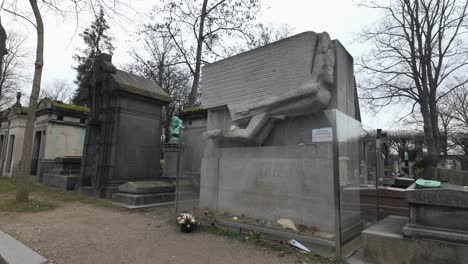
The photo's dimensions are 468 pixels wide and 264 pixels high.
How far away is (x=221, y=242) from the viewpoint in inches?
195

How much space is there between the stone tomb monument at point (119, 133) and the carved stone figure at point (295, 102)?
4881 millimetres

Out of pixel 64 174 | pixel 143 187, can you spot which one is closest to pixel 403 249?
pixel 143 187

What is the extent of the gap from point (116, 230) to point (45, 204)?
3.83 meters

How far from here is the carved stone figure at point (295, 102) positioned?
16.5 feet

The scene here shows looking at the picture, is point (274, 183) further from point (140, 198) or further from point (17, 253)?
point (140, 198)

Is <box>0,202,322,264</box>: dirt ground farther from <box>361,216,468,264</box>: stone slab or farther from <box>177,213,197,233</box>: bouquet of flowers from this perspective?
<box>361,216,468,264</box>: stone slab

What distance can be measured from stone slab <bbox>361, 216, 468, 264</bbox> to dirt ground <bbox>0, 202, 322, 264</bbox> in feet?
3.67

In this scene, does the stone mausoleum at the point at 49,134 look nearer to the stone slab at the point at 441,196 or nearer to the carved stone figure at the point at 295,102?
the carved stone figure at the point at 295,102

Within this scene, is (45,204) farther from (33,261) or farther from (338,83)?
(338,83)

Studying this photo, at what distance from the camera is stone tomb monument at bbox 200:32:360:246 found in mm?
4820

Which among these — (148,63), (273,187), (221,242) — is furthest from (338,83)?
→ (148,63)

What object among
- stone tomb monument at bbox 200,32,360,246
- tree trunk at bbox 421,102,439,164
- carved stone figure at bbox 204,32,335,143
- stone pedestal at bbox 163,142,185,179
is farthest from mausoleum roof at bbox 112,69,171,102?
tree trunk at bbox 421,102,439,164

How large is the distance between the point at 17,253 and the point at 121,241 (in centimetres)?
152

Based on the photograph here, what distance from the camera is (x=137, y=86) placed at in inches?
444
